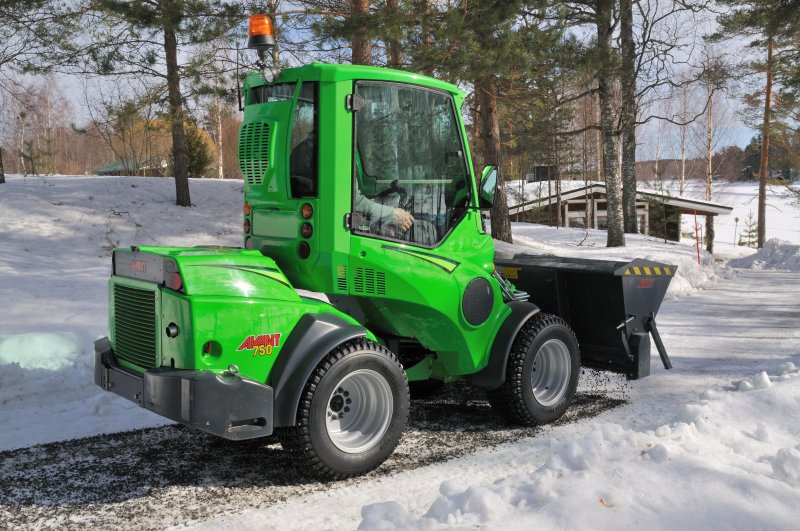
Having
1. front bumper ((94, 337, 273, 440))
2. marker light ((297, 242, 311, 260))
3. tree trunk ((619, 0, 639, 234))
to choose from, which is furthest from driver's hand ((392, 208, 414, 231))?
tree trunk ((619, 0, 639, 234))

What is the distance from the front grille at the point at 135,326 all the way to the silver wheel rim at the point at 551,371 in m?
2.81

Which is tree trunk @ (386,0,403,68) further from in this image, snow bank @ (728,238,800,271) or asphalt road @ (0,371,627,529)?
snow bank @ (728,238,800,271)

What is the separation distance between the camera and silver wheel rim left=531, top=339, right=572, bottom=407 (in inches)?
213

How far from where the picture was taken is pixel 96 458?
455cm

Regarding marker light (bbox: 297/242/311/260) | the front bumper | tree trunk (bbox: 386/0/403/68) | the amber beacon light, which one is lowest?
the front bumper

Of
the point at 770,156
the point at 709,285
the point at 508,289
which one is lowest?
the point at 709,285

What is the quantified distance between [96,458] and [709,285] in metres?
13.5

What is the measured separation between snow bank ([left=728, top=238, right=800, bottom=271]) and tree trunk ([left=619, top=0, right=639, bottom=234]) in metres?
5.22

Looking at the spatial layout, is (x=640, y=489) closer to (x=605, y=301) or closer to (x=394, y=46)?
(x=605, y=301)

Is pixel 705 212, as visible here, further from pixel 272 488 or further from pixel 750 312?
pixel 272 488

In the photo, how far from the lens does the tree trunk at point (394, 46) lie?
1247 centimetres

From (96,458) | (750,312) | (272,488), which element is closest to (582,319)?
(272,488)

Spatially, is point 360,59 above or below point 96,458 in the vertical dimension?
above

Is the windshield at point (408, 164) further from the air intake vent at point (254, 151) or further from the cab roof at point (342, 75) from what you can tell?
the air intake vent at point (254, 151)
